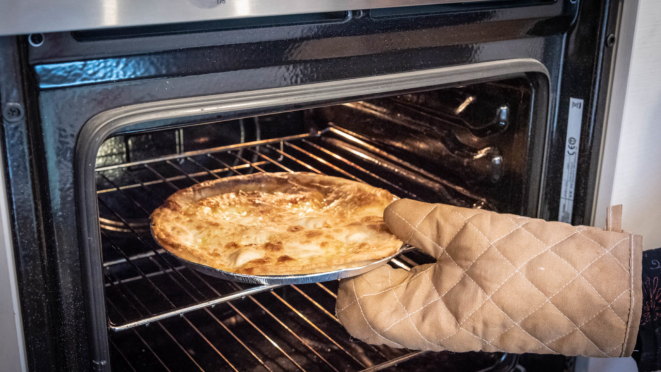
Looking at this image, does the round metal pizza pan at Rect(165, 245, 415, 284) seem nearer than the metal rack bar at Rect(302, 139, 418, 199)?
Yes

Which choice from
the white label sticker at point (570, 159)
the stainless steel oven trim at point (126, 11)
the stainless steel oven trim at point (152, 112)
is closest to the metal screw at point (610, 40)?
the white label sticker at point (570, 159)

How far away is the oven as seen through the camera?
70 cm

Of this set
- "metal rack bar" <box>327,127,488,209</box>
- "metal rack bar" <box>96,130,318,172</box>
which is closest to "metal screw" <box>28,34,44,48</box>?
"metal rack bar" <box>96,130,318,172</box>

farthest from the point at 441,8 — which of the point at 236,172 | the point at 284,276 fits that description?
the point at 236,172

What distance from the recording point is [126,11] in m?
0.65

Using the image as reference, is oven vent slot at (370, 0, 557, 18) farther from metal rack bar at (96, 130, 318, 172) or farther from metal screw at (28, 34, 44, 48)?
metal rack bar at (96, 130, 318, 172)

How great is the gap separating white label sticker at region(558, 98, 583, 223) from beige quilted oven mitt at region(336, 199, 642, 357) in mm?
232

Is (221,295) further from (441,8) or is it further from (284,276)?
(441,8)

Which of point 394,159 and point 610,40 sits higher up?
point 610,40

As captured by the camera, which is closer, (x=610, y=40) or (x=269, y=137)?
(x=610, y=40)

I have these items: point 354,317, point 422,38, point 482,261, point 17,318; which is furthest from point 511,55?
point 17,318

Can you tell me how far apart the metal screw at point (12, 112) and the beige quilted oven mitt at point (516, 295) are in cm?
55

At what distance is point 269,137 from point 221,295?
0.53 metres

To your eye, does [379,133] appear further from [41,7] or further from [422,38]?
[41,7]
